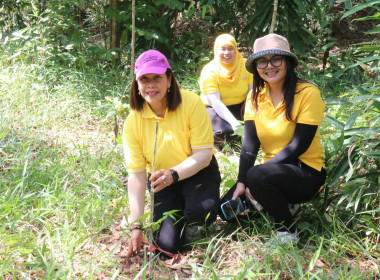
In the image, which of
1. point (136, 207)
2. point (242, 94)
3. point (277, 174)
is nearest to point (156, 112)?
point (136, 207)

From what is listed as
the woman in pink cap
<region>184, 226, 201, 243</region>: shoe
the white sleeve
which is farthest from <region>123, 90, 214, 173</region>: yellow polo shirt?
the white sleeve

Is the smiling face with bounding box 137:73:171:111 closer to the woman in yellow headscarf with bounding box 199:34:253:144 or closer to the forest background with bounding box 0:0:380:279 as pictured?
the forest background with bounding box 0:0:380:279

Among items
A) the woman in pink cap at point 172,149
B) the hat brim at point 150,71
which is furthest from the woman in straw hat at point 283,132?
the hat brim at point 150,71

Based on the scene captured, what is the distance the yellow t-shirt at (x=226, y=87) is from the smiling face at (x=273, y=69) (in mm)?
1416

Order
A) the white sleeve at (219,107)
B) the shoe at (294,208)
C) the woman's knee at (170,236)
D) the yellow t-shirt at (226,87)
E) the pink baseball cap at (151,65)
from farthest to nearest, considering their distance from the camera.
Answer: the yellow t-shirt at (226,87) → the white sleeve at (219,107) → the shoe at (294,208) → the woman's knee at (170,236) → the pink baseball cap at (151,65)

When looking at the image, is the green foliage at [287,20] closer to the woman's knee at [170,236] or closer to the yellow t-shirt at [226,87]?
the yellow t-shirt at [226,87]

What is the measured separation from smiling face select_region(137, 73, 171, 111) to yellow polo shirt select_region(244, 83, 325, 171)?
49 cm

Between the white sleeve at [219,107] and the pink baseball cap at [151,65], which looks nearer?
the pink baseball cap at [151,65]

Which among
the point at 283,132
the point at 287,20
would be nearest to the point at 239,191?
the point at 283,132

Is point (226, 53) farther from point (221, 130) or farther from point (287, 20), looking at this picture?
point (287, 20)

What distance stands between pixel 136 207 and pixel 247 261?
0.61 metres

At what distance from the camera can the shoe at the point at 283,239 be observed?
2.11 metres

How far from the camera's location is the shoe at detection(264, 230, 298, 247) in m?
2.11

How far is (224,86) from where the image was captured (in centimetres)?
368
